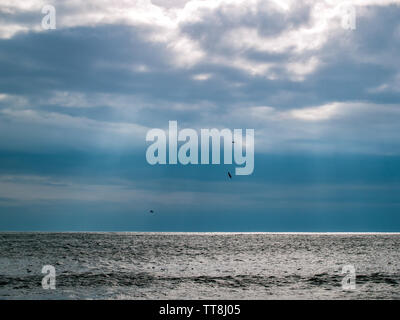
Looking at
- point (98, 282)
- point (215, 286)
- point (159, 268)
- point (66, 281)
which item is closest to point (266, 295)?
point (215, 286)

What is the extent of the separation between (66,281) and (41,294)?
7.68 m

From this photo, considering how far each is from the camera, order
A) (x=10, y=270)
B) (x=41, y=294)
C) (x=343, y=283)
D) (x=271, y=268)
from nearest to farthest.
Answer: (x=41, y=294) → (x=343, y=283) → (x=10, y=270) → (x=271, y=268)

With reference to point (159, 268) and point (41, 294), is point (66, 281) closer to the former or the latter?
point (41, 294)
